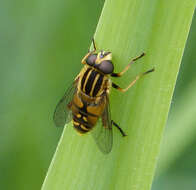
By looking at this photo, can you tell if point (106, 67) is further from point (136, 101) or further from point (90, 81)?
point (136, 101)

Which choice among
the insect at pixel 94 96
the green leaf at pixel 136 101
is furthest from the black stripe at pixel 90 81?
the green leaf at pixel 136 101

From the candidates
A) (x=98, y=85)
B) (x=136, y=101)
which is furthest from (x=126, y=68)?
(x=98, y=85)

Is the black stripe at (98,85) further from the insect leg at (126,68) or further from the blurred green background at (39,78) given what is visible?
the blurred green background at (39,78)

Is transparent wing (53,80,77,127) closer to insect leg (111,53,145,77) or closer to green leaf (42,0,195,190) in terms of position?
insect leg (111,53,145,77)

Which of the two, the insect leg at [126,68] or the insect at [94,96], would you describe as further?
the insect at [94,96]

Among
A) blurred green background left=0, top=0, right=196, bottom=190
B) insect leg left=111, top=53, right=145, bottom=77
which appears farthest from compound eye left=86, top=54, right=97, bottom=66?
blurred green background left=0, top=0, right=196, bottom=190
